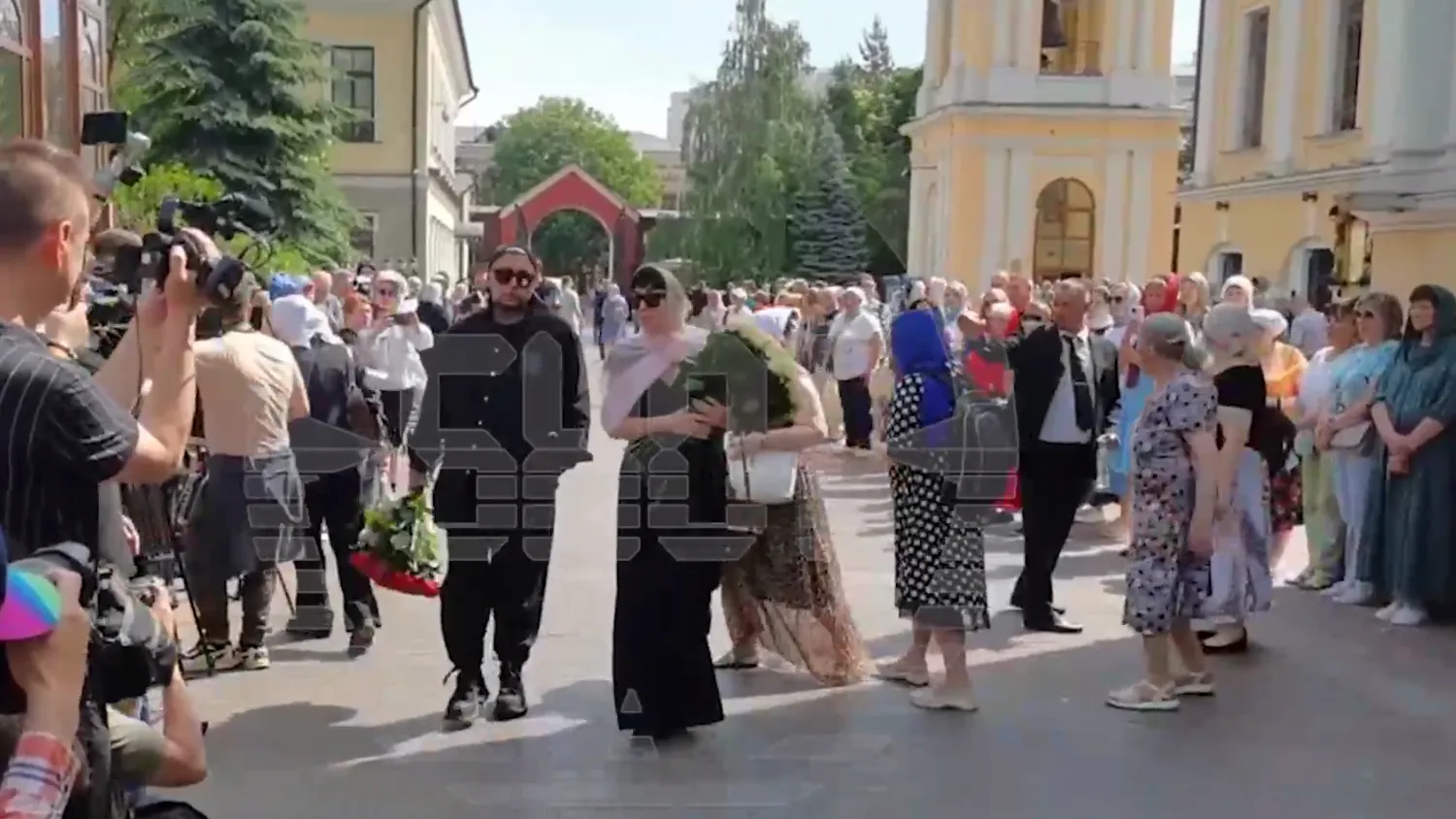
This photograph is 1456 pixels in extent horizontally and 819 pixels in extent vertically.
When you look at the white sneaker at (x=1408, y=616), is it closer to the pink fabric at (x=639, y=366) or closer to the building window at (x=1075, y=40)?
the pink fabric at (x=639, y=366)

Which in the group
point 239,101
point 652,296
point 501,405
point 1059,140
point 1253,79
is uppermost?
point 1253,79

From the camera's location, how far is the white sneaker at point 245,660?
7.10 meters

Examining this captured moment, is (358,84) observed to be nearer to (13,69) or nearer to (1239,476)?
(13,69)

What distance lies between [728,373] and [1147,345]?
5.96 ft

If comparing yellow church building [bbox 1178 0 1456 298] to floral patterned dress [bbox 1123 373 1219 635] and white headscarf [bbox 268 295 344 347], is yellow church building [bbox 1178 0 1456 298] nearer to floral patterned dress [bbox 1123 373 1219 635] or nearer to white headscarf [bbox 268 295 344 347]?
floral patterned dress [bbox 1123 373 1219 635]

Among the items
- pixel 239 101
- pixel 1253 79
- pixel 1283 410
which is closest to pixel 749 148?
pixel 1253 79

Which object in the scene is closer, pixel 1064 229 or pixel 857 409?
pixel 857 409

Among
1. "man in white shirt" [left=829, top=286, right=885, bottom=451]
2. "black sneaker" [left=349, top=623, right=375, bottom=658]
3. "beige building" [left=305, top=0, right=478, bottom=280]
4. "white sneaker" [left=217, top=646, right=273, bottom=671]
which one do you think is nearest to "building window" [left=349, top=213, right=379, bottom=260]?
"beige building" [left=305, top=0, right=478, bottom=280]

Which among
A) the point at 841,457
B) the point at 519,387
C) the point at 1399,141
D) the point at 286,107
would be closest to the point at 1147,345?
the point at 519,387

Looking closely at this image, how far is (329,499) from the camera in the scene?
24.9 ft

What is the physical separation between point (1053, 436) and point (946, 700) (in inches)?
78.2

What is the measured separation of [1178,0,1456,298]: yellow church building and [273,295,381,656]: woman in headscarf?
7910mm

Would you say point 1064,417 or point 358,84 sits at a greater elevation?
point 358,84

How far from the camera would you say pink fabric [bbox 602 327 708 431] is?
6109 mm
